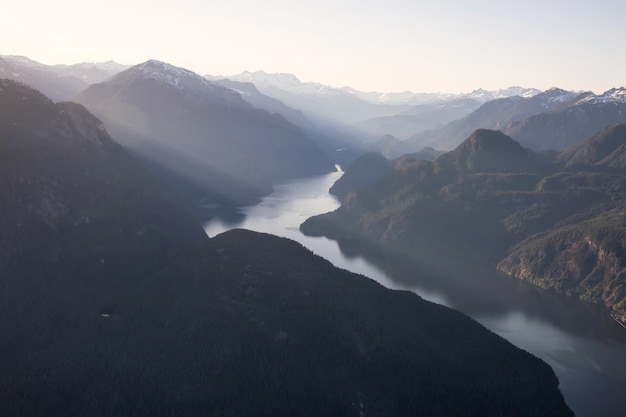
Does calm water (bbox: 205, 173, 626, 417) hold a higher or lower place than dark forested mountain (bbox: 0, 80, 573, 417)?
lower

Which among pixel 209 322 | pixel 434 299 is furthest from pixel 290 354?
pixel 434 299

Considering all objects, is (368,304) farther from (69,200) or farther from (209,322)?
(69,200)

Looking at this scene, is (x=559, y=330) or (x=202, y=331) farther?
(x=559, y=330)

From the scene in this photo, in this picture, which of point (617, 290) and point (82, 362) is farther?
point (617, 290)

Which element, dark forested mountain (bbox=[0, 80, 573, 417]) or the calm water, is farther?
the calm water

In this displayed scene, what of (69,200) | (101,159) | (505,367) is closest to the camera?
(505,367)

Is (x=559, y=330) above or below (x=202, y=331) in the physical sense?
below

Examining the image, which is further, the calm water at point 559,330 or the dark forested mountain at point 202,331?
the calm water at point 559,330

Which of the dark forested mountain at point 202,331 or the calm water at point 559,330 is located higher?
the dark forested mountain at point 202,331
